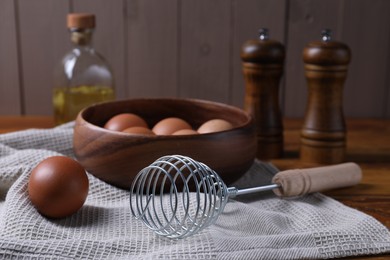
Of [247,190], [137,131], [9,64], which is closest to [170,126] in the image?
[137,131]

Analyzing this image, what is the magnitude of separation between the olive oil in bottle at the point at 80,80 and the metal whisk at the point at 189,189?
372 millimetres

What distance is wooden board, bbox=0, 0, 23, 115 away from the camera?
1.35 meters

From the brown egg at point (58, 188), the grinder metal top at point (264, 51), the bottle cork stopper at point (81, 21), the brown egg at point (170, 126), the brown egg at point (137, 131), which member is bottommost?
the brown egg at point (58, 188)

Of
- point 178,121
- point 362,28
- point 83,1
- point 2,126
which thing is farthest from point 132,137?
point 362,28

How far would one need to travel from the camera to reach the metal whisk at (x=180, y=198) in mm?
686

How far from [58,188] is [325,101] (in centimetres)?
47

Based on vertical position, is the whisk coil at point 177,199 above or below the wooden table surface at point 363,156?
above

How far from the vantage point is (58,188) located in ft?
2.37

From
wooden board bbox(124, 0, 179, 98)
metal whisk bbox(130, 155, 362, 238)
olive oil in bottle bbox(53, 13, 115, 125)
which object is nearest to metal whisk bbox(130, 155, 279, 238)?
metal whisk bbox(130, 155, 362, 238)

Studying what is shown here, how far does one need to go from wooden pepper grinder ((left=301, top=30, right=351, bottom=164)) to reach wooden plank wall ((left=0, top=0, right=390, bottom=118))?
15.2 inches

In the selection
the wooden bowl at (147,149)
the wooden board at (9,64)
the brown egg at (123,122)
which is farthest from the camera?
the wooden board at (9,64)

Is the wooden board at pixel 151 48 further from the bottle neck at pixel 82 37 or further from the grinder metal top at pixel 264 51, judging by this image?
the grinder metal top at pixel 264 51

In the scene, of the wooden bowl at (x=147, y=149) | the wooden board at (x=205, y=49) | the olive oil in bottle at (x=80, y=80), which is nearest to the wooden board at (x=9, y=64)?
the olive oil in bottle at (x=80, y=80)

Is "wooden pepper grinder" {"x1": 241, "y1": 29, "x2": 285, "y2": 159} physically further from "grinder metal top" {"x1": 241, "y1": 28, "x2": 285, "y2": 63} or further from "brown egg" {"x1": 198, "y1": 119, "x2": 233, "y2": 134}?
"brown egg" {"x1": 198, "y1": 119, "x2": 233, "y2": 134}
